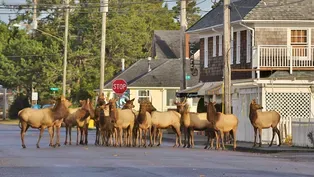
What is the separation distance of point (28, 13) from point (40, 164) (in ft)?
274

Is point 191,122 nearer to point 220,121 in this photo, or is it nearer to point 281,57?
point 220,121

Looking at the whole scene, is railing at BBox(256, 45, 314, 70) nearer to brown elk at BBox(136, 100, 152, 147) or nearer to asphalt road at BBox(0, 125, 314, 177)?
brown elk at BBox(136, 100, 152, 147)

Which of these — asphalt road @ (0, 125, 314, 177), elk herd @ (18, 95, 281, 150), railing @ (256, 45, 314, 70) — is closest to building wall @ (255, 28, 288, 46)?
railing @ (256, 45, 314, 70)

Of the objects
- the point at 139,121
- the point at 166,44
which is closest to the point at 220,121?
the point at 139,121

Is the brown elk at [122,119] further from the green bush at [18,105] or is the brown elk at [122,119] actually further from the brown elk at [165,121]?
the green bush at [18,105]

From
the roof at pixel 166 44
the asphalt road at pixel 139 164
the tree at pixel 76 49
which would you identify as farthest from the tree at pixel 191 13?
the asphalt road at pixel 139 164

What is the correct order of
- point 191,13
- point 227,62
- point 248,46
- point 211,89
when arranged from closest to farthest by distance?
point 227,62
point 248,46
point 211,89
point 191,13

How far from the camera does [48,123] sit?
118 feet

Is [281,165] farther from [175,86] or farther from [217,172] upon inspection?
[175,86]

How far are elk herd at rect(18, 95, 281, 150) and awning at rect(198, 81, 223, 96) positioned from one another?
902cm

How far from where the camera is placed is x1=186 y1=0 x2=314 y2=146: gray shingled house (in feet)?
143

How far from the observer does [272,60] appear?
4538 centimetres

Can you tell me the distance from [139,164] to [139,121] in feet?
41.4

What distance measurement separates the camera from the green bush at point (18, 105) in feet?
311
